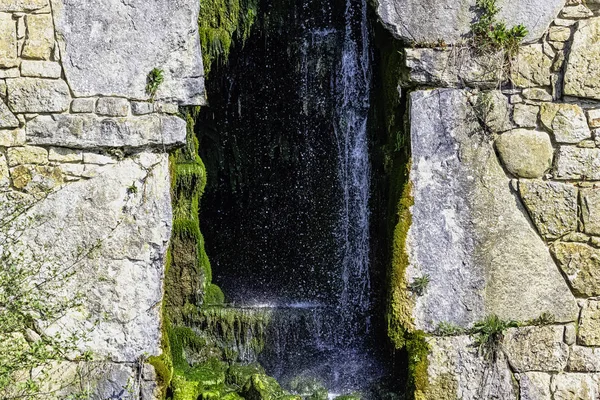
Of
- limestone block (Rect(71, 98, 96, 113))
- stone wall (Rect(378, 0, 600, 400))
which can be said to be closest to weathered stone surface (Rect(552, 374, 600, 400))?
stone wall (Rect(378, 0, 600, 400))

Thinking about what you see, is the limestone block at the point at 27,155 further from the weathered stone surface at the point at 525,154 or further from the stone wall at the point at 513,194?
the weathered stone surface at the point at 525,154

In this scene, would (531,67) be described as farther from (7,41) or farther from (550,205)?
(7,41)

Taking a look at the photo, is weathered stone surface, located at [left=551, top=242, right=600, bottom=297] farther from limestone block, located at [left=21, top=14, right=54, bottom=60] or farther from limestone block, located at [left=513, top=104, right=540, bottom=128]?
limestone block, located at [left=21, top=14, right=54, bottom=60]

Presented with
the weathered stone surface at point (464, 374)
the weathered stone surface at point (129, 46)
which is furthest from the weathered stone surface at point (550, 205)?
the weathered stone surface at point (129, 46)

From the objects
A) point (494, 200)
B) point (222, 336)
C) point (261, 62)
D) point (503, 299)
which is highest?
point (261, 62)

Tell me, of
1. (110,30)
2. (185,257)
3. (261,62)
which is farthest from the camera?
(261,62)

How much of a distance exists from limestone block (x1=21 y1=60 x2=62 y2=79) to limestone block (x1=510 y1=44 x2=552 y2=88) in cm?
257

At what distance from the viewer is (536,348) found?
440 cm

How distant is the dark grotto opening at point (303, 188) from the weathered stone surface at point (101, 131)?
1.34 meters

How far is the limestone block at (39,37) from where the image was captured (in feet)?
13.8

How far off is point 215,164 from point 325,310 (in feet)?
4.76

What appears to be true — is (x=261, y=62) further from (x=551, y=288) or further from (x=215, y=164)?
(x=551, y=288)

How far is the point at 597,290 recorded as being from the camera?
4.43 metres

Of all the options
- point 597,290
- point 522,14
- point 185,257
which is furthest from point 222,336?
point 522,14
